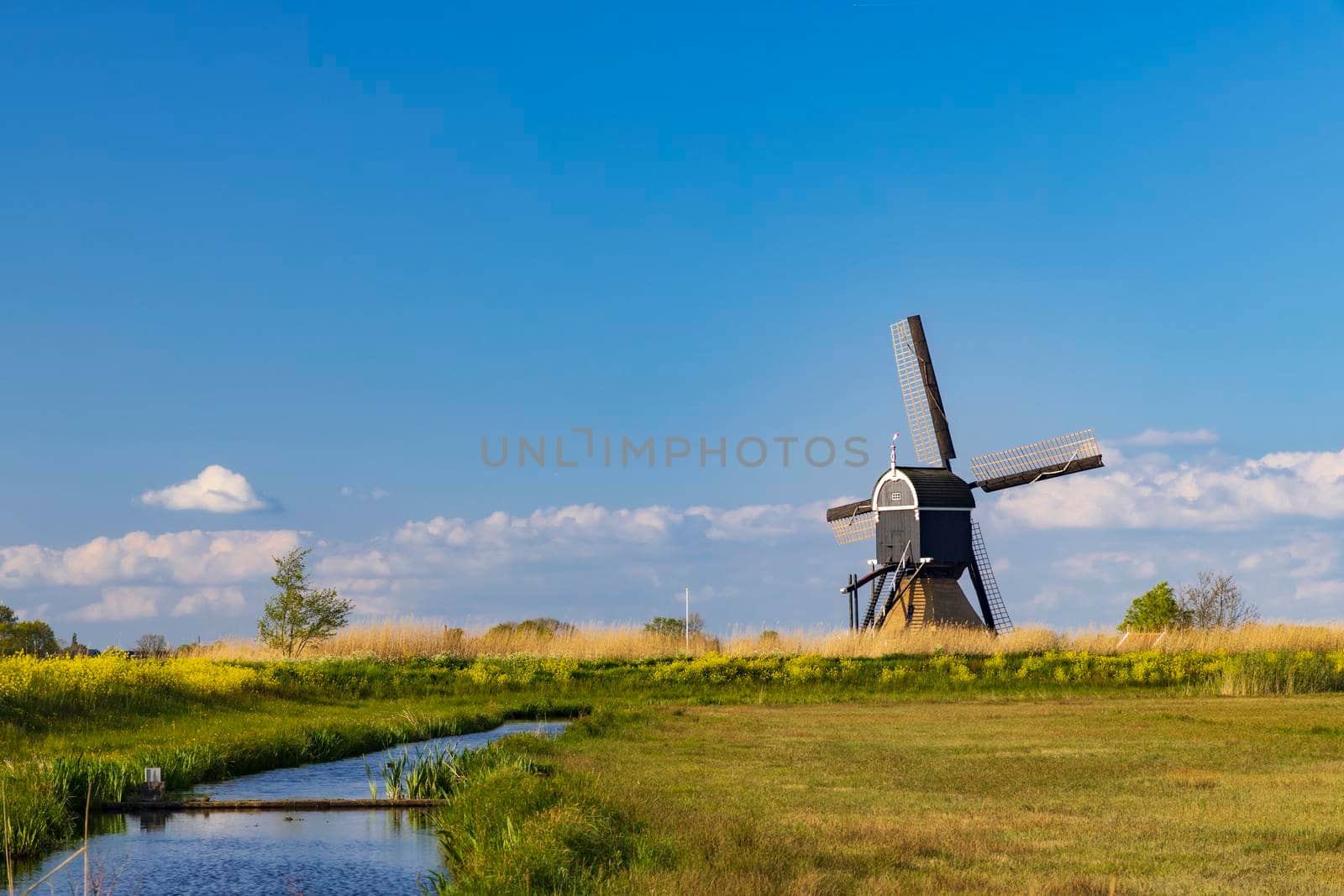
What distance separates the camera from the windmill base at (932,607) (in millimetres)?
45375

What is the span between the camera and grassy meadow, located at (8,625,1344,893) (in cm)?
1034

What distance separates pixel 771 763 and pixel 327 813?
6.56 meters

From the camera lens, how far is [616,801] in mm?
12547

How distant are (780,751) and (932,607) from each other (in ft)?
88.0

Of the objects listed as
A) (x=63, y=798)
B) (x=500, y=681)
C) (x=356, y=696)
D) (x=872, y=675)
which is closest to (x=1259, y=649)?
(x=872, y=675)

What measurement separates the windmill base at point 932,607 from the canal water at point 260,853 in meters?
32.1

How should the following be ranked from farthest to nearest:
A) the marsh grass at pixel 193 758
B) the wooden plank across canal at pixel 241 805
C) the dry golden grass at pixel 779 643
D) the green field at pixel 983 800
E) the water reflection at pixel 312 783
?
1. the dry golden grass at pixel 779 643
2. the water reflection at pixel 312 783
3. the wooden plank across canal at pixel 241 805
4. the marsh grass at pixel 193 758
5. the green field at pixel 983 800

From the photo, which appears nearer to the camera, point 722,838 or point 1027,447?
point 722,838

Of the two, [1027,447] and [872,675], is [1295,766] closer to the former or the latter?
[872,675]

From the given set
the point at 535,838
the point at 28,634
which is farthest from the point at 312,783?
the point at 28,634

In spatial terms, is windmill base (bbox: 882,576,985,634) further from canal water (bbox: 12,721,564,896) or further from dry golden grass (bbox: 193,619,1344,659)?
canal water (bbox: 12,721,564,896)

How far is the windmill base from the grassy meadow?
265cm

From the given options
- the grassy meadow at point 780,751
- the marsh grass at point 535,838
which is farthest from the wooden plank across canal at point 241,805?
the marsh grass at point 535,838

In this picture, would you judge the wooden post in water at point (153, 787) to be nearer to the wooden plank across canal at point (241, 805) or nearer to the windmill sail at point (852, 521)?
the wooden plank across canal at point (241, 805)
